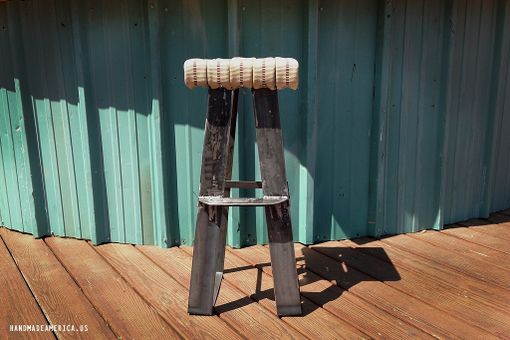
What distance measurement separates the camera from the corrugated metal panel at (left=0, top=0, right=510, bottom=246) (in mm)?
3205

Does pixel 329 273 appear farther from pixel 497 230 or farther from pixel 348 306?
pixel 497 230

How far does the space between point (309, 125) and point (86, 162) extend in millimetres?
1765

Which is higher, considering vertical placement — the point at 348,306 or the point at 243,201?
the point at 243,201

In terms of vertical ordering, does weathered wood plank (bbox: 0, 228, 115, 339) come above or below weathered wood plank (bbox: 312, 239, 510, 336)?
above

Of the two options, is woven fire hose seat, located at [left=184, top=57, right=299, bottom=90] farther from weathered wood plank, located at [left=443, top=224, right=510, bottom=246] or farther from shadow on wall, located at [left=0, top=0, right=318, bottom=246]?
weathered wood plank, located at [left=443, top=224, right=510, bottom=246]

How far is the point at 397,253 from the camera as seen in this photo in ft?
10.8

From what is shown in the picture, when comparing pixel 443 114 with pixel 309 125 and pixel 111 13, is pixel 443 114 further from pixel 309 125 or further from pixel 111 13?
pixel 111 13

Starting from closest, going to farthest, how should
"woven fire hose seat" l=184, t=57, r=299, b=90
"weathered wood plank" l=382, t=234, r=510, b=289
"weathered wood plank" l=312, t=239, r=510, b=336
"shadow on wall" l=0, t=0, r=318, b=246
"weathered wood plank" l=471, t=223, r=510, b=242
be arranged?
"woven fire hose seat" l=184, t=57, r=299, b=90
"weathered wood plank" l=312, t=239, r=510, b=336
"weathered wood plank" l=382, t=234, r=510, b=289
"shadow on wall" l=0, t=0, r=318, b=246
"weathered wood plank" l=471, t=223, r=510, b=242

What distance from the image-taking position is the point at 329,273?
2955mm

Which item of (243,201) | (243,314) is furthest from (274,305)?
(243,201)

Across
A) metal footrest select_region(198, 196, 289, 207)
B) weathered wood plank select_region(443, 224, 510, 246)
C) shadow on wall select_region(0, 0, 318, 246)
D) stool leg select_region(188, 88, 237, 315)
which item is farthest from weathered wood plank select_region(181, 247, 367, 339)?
weathered wood plank select_region(443, 224, 510, 246)

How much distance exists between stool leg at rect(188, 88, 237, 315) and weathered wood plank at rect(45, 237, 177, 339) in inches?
9.6

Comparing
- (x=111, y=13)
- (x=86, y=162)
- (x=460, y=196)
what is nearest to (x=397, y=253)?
(x=460, y=196)

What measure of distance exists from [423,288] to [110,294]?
6.44 feet
